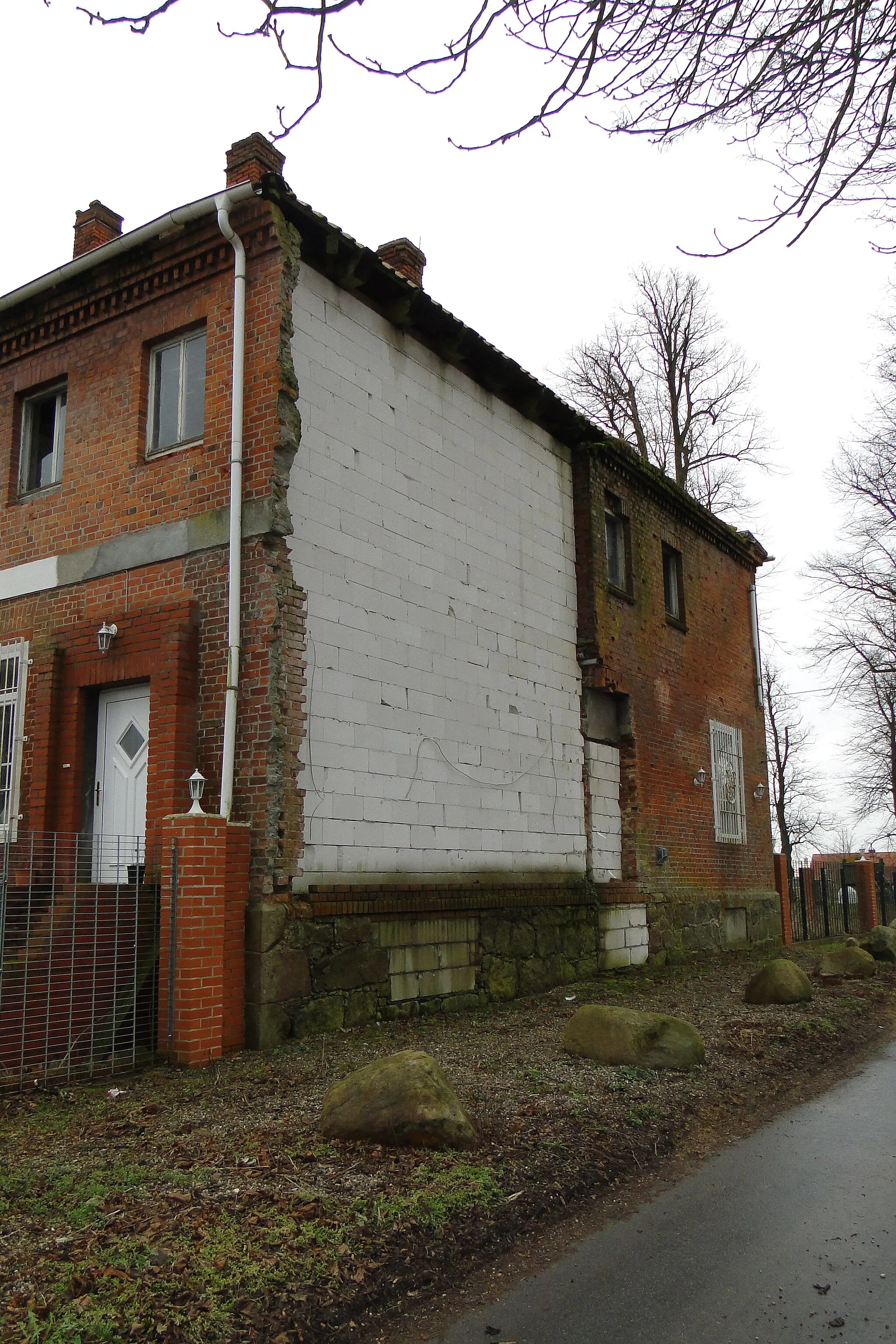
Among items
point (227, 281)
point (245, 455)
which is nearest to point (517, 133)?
point (245, 455)

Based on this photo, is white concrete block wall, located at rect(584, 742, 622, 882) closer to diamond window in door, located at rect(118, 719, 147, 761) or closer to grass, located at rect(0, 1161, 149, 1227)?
diamond window in door, located at rect(118, 719, 147, 761)

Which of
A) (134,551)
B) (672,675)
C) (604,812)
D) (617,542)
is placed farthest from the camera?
(672,675)

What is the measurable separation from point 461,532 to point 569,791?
3555 millimetres

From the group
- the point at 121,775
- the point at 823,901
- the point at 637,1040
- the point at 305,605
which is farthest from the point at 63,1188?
the point at 823,901

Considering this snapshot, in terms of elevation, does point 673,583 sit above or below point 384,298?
below

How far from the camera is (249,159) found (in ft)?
32.7

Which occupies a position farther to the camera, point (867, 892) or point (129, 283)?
point (867, 892)

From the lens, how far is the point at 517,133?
12.9 feet

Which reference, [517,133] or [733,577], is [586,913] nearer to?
[733,577]

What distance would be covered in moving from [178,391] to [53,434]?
6.61 feet

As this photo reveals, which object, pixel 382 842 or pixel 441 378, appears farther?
pixel 441 378

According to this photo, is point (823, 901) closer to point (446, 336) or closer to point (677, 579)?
point (677, 579)

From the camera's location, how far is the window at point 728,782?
16766mm

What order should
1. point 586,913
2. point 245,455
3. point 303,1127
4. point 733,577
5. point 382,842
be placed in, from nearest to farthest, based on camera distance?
point 303,1127 → point 245,455 → point 382,842 → point 586,913 → point 733,577
